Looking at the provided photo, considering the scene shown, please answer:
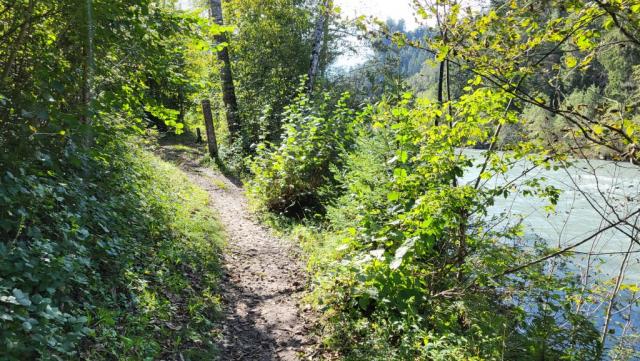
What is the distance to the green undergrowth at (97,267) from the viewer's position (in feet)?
8.31

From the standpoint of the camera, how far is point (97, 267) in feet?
13.0

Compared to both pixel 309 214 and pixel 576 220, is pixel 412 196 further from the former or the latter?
pixel 576 220

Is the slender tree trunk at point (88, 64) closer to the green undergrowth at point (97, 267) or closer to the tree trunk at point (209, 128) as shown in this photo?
the green undergrowth at point (97, 267)

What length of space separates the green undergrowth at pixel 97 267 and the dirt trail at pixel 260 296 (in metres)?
0.29

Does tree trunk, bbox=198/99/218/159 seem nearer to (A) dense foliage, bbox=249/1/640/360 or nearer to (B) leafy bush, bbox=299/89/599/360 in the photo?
(A) dense foliage, bbox=249/1/640/360

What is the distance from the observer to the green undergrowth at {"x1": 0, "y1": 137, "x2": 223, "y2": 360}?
2533mm

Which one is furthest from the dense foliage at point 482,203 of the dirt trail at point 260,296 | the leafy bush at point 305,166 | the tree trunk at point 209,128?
the tree trunk at point 209,128

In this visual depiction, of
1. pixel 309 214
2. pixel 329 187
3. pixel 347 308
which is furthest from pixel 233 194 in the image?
pixel 347 308

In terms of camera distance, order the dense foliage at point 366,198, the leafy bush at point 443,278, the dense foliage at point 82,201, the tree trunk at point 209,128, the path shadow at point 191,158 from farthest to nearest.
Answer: the tree trunk at point 209,128 → the path shadow at point 191,158 → the leafy bush at point 443,278 → the dense foliage at point 366,198 → the dense foliage at point 82,201

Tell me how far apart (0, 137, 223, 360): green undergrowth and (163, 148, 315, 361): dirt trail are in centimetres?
29

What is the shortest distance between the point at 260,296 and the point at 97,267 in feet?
8.63

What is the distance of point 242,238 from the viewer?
28.0 ft

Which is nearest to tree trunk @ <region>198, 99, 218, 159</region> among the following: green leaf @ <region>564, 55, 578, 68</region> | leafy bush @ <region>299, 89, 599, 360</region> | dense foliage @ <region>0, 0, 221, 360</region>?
dense foliage @ <region>0, 0, 221, 360</region>

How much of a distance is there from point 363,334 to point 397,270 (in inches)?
42.4
